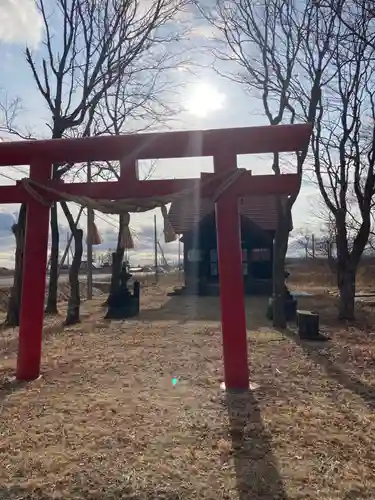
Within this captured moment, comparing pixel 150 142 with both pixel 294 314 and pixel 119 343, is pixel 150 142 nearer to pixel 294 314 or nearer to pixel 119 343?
pixel 119 343

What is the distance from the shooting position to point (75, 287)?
11.2 metres

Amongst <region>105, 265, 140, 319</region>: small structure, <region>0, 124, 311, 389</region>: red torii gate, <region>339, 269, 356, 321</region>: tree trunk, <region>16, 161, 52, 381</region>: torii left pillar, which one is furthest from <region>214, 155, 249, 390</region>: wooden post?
<region>105, 265, 140, 319</region>: small structure

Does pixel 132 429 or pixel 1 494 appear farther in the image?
pixel 132 429

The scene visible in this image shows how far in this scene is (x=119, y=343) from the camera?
7777 millimetres

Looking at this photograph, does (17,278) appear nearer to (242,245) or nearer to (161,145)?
(161,145)

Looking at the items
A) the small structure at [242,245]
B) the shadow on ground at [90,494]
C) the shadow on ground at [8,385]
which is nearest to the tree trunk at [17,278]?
the shadow on ground at [8,385]

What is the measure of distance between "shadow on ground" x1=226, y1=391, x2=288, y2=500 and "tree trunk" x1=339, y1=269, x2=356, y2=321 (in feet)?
24.8

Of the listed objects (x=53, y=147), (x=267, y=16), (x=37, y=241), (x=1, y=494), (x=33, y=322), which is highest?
(x=267, y=16)

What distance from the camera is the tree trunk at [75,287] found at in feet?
35.8

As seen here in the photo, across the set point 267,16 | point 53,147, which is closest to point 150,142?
point 53,147

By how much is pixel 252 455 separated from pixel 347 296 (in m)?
8.92

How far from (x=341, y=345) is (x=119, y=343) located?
3636 mm

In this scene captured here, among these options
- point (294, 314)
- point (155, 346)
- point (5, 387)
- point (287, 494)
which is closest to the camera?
point (287, 494)

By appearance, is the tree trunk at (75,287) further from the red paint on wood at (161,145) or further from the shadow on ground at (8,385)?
the red paint on wood at (161,145)
